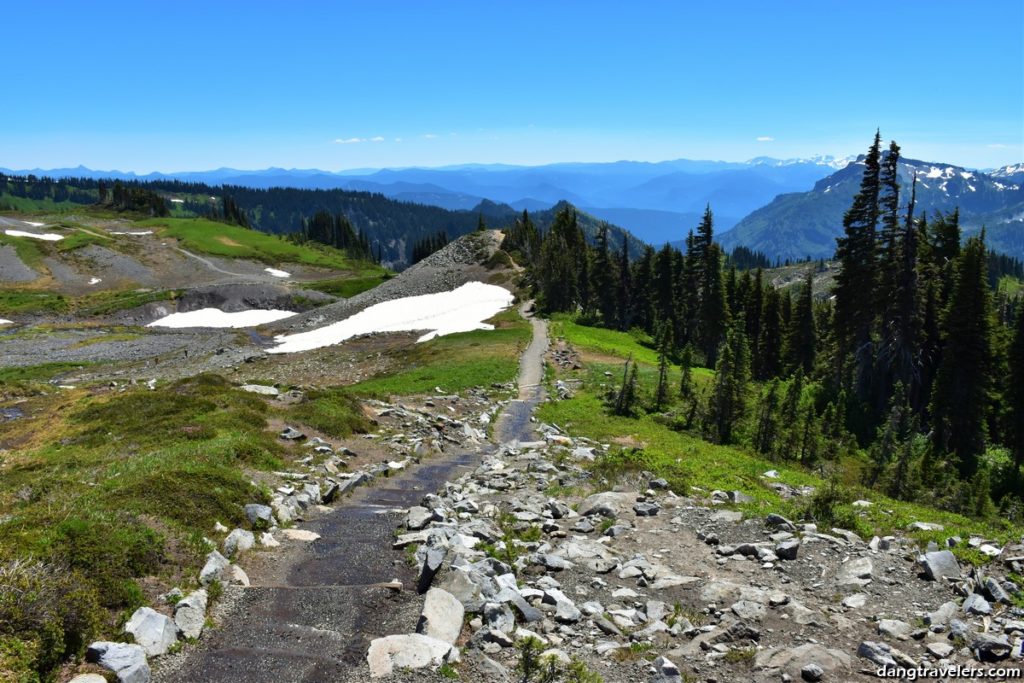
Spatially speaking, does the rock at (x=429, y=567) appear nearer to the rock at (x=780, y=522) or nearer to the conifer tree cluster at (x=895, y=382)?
the rock at (x=780, y=522)


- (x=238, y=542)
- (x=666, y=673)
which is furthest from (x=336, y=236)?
(x=666, y=673)

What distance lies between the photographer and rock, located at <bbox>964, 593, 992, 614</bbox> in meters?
9.95

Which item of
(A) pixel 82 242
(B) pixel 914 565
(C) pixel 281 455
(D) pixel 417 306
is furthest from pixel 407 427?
(A) pixel 82 242

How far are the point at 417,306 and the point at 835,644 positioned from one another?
72528mm

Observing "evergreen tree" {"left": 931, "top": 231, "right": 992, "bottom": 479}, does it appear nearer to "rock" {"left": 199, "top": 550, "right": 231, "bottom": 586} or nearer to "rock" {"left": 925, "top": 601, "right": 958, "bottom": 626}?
"rock" {"left": 925, "top": 601, "right": 958, "bottom": 626}

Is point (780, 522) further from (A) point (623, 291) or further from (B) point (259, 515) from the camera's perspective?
(A) point (623, 291)

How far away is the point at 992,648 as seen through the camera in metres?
8.77

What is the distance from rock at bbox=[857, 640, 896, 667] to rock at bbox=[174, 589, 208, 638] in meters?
10.8

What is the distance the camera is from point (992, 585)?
1056 centimetres

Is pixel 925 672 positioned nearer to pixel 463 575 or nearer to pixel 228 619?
pixel 463 575

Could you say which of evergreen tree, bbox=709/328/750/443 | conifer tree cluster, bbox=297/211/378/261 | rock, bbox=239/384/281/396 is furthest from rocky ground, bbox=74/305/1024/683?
conifer tree cluster, bbox=297/211/378/261

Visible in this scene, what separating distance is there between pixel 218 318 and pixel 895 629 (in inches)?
3938

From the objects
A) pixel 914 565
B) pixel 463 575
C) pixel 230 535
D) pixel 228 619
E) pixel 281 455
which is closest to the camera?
pixel 228 619

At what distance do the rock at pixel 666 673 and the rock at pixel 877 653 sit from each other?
296 cm
